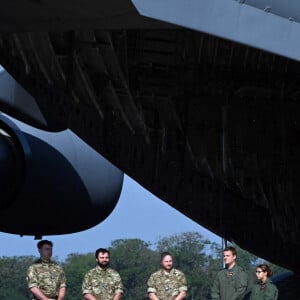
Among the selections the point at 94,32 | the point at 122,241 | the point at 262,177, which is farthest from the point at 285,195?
the point at 122,241

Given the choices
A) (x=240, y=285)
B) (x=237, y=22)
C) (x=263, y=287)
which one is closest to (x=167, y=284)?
(x=240, y=285)

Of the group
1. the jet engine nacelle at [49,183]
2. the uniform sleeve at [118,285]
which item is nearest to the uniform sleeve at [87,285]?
the uniform sleeve at [118,285]

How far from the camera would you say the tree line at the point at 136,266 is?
111 m

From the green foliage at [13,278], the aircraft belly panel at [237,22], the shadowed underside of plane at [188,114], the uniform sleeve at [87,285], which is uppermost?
the green foliage at [13,278]

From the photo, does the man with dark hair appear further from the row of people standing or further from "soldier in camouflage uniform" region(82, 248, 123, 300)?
"soldier in camouflage uniform" region(82, 248, 123, 300)

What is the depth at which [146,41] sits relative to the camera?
585 inches

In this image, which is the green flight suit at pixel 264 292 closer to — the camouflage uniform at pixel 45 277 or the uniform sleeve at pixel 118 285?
the uniform sleeve at pixel 118 285

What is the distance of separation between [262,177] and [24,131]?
5297 millimetres

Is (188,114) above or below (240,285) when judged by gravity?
above

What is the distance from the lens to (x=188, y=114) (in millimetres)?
17781

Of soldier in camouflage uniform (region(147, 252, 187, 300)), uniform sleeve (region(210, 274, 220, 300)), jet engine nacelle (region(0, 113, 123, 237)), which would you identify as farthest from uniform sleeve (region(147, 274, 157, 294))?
jet engine nacelle (region(0, 113, 123, 237))

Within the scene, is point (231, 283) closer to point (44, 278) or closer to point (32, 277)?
point (44, 278)

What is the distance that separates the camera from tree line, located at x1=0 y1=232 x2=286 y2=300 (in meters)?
111

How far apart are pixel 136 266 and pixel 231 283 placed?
372 ft
